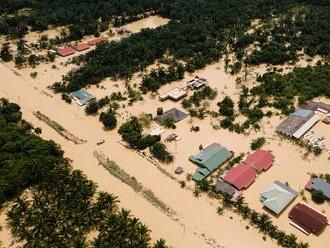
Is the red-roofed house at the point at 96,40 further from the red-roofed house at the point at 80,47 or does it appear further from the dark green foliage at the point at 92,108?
the dark green foliage at the point at 92,108

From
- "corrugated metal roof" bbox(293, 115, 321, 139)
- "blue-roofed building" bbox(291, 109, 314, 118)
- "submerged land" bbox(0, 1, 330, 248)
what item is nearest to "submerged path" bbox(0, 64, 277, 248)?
"submerged land" bbox(0, 1, 330, 248)

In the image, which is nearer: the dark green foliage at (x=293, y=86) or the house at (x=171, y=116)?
the house at (x=171, y=116)

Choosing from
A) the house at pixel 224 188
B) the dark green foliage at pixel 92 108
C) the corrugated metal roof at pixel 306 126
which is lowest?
the dark green foliage at pixel 92 108

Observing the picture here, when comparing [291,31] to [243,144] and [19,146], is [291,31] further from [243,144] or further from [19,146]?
[19,146]

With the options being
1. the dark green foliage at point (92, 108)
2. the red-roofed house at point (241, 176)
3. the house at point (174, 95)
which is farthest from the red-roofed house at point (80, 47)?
the red-roofed house at point (241, 176)

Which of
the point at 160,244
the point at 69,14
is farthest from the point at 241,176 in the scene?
the point at 69,14

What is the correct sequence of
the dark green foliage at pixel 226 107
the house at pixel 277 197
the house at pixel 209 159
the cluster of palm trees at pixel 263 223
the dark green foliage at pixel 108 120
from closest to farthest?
the cluster of palm trees at pixel 263 223
the house at pixel 277 197
the house at pixel 209 159
the dark green foliage at pixel 108 120
the dark green foliage at pixel 226 107

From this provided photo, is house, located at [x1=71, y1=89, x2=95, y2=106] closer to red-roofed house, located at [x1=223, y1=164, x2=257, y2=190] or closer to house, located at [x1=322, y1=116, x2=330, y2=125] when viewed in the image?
red-roofed house, located at [x1=223, y1=164, x2=257, y2=190]
